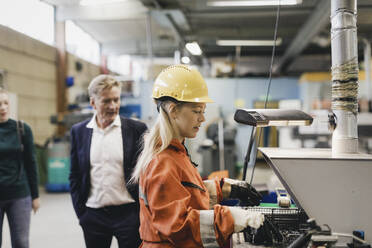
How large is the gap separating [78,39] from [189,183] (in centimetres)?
759

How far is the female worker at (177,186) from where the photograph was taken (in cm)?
107

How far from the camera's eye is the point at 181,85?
49.0 inches

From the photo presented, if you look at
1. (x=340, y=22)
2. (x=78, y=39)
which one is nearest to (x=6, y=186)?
(x=340, y=22)

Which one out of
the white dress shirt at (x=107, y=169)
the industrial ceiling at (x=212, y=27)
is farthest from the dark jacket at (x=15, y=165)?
the industrial ceiling at (x=212, y=27)

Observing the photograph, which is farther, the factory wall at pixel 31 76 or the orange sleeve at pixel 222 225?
the factory wall at pixel 31 76

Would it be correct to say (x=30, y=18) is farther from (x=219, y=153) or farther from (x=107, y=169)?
(x=107, y=169)

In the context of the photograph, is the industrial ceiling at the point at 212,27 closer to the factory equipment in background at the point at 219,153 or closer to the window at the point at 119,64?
the window at the point at 119,64

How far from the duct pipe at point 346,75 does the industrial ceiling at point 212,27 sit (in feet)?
11.6

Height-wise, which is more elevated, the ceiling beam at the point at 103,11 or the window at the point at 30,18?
the ceiling beam at the point at 103,11

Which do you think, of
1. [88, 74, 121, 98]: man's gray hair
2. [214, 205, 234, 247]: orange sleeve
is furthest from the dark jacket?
[214, 205, 234, 247]: orange sleeve

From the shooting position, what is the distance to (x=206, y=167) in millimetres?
6551

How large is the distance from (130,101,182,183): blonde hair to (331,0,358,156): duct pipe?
2.24 feet

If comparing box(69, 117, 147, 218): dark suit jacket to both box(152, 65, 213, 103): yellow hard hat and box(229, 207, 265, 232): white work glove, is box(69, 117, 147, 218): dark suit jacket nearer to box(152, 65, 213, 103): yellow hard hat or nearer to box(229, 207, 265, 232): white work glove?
box(152, 65, 213, 103): yellow hard hat

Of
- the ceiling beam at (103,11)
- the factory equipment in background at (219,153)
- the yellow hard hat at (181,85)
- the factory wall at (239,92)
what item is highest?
the ceiling beam at (103,11)
